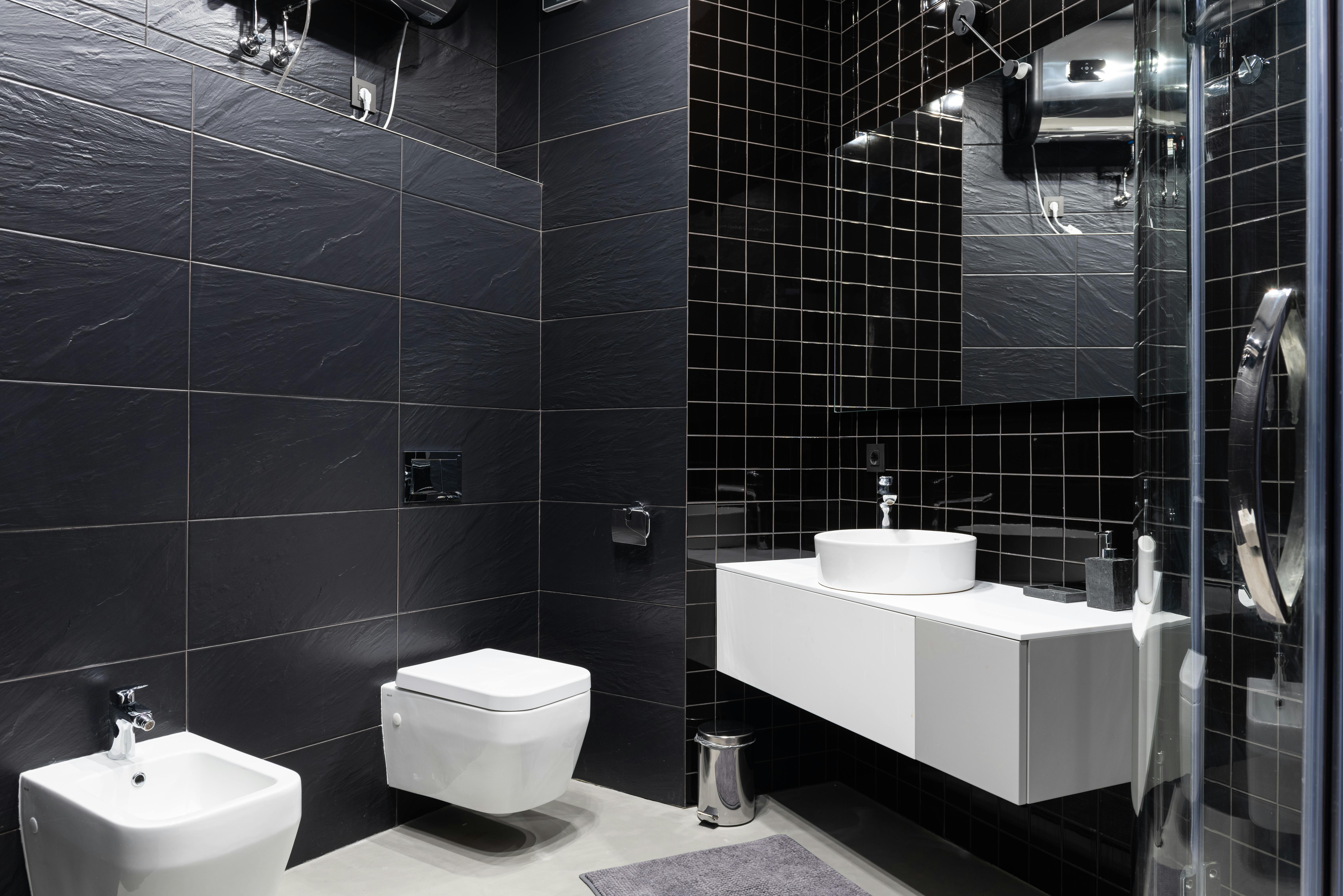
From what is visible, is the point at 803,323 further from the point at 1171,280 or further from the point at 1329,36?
the point at 1329,36

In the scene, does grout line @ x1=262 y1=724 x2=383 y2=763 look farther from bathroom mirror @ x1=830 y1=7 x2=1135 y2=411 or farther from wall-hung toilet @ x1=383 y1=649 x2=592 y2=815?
bathroom mirror @ x1=830 y1=7 x2=1135 y2=411

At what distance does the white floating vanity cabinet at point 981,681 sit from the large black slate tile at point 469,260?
1.35 metres

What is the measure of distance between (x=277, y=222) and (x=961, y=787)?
2.36 m

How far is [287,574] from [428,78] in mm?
1735

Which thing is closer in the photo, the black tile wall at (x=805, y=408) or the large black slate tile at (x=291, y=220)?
the large black slate tile at (x=291, y=220)

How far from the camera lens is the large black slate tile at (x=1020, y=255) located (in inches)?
84.9

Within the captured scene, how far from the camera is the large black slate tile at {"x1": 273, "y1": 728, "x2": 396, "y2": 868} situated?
7.57ft

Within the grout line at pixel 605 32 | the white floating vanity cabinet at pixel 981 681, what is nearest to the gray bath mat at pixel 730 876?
the white floating vanity cabinet at pixel 981 681

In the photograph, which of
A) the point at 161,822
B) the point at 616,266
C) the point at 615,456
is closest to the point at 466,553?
the point at 615,456

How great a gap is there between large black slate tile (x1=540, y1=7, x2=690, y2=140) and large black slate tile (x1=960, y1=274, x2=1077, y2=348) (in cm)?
106

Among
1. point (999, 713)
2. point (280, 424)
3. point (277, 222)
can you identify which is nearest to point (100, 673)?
point (280, 424)

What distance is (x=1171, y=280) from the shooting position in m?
1.01

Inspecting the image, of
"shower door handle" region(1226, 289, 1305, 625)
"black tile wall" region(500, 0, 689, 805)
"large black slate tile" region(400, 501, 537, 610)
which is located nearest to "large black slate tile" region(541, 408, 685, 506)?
"black tile wall" region(500, 0, 689, 805)

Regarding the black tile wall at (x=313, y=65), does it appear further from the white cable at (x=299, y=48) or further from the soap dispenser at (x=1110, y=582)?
the soap dispenser at (x=1110, y=582)
